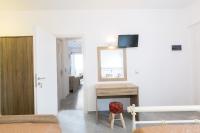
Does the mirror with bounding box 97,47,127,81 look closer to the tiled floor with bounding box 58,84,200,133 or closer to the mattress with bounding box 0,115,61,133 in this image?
the tiled floor with bounding box 58,84,200,133

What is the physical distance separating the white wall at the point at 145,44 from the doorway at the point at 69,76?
2.25ft

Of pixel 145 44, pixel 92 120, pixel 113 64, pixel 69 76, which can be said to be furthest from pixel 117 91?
pixel 69 76

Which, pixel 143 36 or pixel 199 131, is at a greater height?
pixel 143 36

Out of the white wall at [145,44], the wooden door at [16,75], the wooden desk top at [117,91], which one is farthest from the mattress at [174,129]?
the wooden door at [16,75]

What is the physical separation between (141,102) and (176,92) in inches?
35.8

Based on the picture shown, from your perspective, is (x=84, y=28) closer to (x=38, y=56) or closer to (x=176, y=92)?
(x=38, y=56)

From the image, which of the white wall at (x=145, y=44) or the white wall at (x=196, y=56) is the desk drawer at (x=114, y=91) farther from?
the white wall at (x=196, y=56)

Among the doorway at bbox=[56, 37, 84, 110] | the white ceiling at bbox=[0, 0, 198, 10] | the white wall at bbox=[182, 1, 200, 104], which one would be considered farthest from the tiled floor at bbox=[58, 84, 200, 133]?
the white ceiling at bbox=[0, 0, 198, 10]

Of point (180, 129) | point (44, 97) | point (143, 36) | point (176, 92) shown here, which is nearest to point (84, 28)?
Result: point (143, 36)

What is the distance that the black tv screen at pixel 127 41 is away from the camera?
5416mm

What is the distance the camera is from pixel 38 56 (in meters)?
4.13

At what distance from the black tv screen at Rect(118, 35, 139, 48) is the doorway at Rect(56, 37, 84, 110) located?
1.21 m

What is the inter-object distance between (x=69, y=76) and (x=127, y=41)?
486cm

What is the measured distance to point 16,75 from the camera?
537 cm
